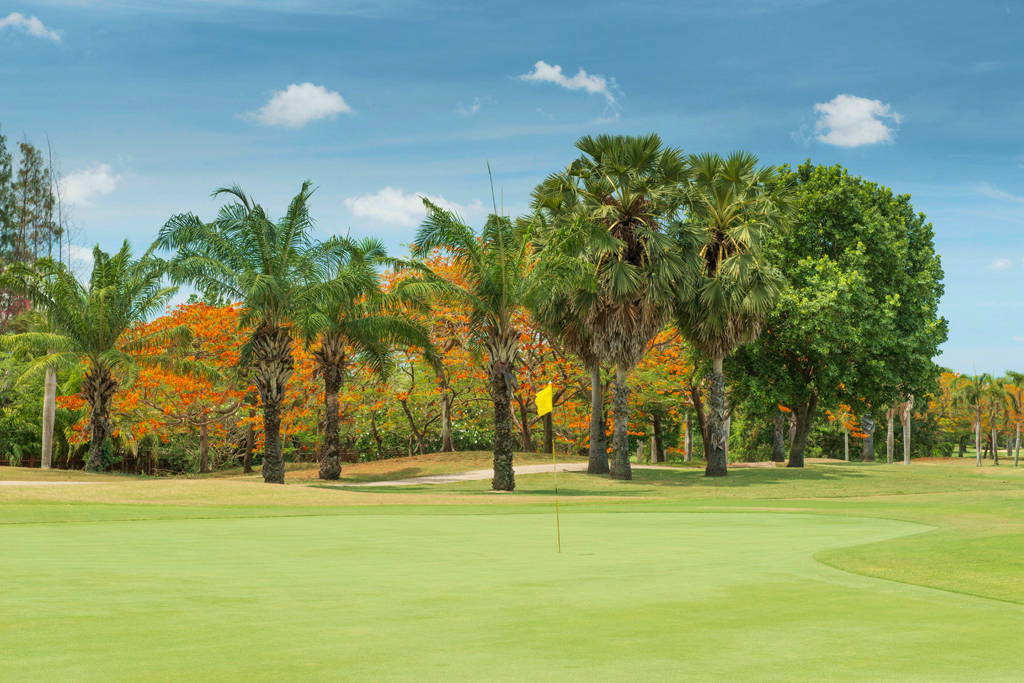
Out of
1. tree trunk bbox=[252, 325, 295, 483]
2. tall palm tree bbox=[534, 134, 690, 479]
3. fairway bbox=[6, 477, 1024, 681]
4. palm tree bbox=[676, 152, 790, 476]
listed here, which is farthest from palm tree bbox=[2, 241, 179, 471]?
fairway bbox=[6, 477, 1024, 681]

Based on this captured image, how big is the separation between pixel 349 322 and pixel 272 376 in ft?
15.4

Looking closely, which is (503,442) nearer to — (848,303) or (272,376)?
(272,376)

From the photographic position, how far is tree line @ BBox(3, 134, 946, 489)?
3616cm

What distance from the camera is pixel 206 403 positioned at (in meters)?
48.0

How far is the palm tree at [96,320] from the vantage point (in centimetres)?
3950

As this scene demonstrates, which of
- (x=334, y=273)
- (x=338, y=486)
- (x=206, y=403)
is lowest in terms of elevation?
(x=338, y=486)

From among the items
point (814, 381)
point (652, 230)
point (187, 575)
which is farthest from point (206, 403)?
point (187, 575)

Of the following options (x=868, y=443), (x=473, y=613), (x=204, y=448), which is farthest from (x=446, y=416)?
Result: (x=473, y=613)

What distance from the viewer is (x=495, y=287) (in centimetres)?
3466

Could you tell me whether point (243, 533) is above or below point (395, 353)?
below

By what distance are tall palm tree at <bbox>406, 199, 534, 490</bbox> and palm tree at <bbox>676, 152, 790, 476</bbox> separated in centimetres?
866

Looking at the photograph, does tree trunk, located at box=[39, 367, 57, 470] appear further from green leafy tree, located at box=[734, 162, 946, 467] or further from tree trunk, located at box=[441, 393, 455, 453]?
green leafy tree, located at box=[734, 162, 946, 467]

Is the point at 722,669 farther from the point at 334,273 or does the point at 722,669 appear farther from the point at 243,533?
the point at 334,273

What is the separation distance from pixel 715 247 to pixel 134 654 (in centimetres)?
3862
